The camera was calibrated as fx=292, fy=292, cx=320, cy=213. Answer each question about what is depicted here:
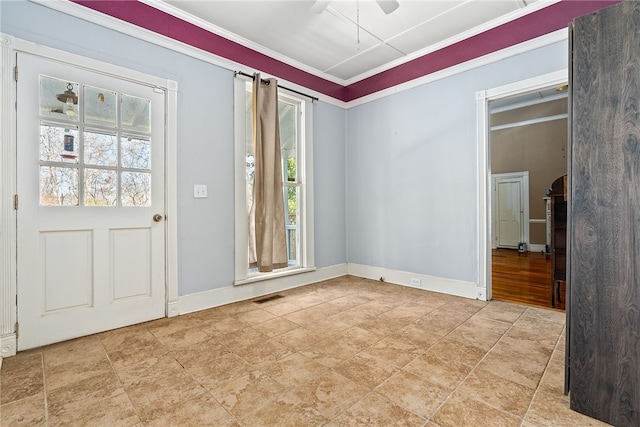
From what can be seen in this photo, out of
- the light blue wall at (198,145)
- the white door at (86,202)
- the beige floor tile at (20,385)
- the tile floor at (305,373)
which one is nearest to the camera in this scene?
the tile floor at (305,373)

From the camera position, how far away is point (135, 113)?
2.54 m

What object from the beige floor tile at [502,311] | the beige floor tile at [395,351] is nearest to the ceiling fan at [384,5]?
the beige floor tile at [395,351]

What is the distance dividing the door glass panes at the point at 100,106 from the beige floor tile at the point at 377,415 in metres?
2.72

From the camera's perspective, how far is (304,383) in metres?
1.62

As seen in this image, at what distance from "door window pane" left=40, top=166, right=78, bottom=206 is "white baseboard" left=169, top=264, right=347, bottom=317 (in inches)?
46.8

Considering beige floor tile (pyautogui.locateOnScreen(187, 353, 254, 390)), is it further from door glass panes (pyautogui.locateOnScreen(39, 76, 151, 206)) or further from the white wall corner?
A: the white wall corner

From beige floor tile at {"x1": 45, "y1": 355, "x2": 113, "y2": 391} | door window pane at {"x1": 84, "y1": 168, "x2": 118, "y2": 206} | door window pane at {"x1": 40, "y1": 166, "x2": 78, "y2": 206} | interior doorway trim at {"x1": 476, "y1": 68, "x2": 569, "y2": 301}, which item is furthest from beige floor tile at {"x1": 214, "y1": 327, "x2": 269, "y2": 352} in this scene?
interior doorway trim at {"x1": 476, "y1": 68, "x2": 569, "y2": 301}

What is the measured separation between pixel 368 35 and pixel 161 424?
144 inches

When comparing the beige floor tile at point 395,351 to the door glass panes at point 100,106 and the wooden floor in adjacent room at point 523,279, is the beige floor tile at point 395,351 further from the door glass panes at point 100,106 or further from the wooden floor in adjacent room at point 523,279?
the door glass panes at point 100,106

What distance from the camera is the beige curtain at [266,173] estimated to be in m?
3.23

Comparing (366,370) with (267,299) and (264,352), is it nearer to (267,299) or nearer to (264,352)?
(264,352)

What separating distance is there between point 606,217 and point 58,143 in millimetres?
3406

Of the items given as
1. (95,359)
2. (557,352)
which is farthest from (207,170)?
(557,352)

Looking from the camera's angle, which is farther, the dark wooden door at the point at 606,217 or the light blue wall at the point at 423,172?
the light blue wall at the point at 423,172
